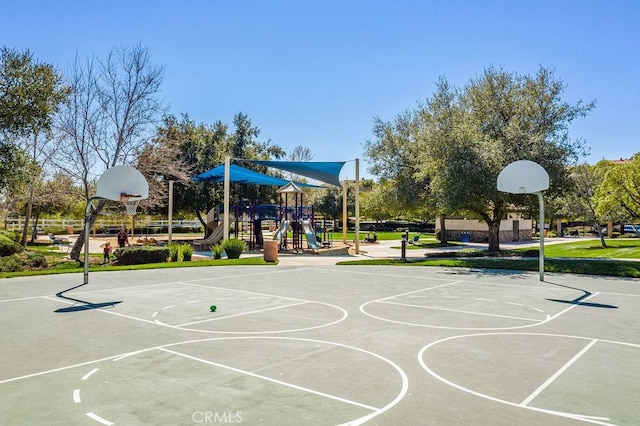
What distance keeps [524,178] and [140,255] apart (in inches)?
645

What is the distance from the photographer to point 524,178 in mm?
16203

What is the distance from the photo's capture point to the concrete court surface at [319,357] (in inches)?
196

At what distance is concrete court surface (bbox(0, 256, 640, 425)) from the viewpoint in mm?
4988

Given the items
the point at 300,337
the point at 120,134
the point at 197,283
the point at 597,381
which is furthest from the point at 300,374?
the point at 120,134

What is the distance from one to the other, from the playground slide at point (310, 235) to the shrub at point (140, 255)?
9042 millimetres

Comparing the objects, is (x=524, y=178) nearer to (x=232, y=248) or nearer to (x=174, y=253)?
(x=232, y=248)

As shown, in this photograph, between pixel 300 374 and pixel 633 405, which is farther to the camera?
pixel 300 374

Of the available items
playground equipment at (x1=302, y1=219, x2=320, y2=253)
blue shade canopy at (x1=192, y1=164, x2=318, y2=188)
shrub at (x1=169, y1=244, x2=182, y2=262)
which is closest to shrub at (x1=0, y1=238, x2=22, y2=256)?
shrub at (x1=169, y1=244, x2=182, y2=262)

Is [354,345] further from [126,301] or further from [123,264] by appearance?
[123,264]

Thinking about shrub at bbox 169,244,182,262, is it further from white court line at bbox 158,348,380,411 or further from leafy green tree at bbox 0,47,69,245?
white court line at bbox 158,348,380,411

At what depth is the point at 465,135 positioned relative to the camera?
2234 cm

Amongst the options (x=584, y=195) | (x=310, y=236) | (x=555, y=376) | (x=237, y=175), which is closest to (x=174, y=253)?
(x=237, y=175)

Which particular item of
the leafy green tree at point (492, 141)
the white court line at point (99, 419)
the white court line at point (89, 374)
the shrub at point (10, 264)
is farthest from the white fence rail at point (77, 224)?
the white court line at point (99, 419)

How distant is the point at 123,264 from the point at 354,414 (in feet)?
64.0
